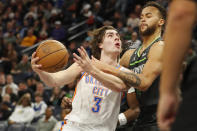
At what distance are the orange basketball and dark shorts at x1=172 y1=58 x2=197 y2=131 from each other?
202 cm

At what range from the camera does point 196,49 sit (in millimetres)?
1940

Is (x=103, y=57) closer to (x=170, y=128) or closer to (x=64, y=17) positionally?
(x=170, y=128)

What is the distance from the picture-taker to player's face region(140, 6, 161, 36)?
13.0 feet

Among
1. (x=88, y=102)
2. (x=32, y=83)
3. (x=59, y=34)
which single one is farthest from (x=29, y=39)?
(x=88, y=102)

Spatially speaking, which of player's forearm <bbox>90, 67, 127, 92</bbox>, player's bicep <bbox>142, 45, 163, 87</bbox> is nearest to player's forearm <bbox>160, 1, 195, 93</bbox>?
player's forearm <bbox>90, 67, 127, 92</bbox>

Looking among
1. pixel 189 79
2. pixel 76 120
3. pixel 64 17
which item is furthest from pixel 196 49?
pixel 64 17

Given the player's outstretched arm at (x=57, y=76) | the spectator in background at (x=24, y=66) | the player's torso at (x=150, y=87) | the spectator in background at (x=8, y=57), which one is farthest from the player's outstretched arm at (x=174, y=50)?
the spectator in background at (x=8, y=57)

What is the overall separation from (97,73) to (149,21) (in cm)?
125

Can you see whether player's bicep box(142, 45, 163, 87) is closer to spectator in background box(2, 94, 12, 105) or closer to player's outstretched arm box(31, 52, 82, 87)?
player's outstretched arm box(31, 52, 82, 87)

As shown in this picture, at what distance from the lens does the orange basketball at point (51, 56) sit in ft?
11.7

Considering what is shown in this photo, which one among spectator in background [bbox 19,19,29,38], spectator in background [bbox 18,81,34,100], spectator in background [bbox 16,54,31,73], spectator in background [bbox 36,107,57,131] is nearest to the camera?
spectator in background [bbox 36,107,57,131]

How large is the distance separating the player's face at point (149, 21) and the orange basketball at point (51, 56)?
97cm

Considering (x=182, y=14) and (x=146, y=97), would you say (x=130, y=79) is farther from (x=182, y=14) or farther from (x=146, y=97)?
(x=182, y=14)

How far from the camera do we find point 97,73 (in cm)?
305
